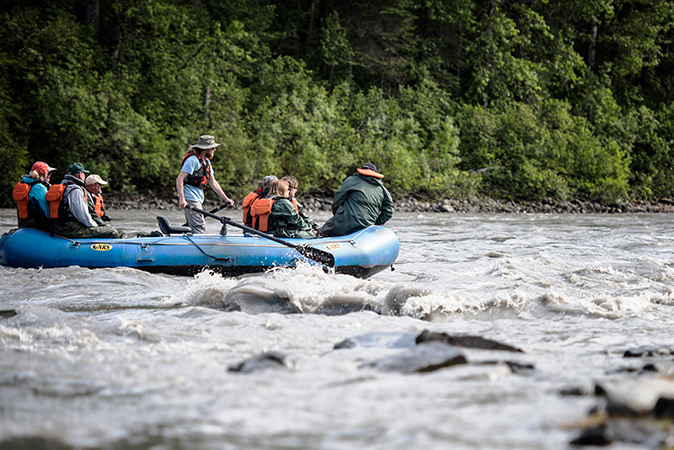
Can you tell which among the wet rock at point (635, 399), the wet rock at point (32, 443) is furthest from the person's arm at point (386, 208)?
the wet rock at point (32, 443)

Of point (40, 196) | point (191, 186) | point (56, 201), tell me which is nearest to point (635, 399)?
point (56, 201)

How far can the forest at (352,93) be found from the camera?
19.7 meters

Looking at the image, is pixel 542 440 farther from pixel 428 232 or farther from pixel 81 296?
pixel 428 232

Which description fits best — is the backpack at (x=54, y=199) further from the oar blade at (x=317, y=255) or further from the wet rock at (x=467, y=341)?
the wet rock at (x=467, y=341)

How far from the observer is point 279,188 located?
7.44 meters

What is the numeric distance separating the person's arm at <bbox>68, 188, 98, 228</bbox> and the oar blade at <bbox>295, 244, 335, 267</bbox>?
2244mm

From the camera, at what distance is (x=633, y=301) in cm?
566

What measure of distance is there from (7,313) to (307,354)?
256cm

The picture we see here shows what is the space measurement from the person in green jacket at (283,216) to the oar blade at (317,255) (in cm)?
36

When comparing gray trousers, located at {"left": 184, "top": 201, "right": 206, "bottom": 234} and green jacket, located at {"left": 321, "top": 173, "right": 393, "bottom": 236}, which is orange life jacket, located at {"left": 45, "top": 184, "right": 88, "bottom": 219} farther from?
green jacket, located at {"left": 321, "top": 173, "right": 393, "bottom": 236}

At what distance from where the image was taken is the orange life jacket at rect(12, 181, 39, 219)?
720cm

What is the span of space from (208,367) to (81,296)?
280cm

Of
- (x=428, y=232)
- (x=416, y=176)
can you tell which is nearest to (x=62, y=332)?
(x=428, y=232)

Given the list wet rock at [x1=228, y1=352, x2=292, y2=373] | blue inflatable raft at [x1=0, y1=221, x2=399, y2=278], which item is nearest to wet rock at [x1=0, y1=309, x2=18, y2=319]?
blue inflatable raft at [x1=0, y1=221, x2=399, y2=278]
